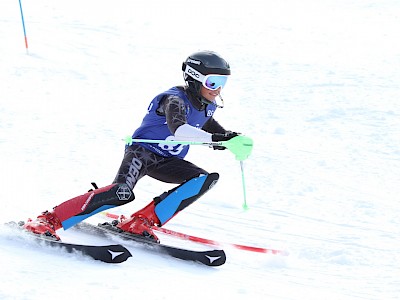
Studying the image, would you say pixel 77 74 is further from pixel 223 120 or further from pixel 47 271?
pixel 47 271

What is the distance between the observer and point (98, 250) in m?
4.75

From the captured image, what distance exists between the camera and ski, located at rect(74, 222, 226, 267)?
5.08 m

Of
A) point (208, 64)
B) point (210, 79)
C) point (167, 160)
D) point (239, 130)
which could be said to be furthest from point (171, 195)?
point (239, 130)

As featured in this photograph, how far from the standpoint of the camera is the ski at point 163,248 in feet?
16.7

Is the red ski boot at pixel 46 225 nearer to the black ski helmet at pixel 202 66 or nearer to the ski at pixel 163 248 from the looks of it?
the ski at pixel 163 248

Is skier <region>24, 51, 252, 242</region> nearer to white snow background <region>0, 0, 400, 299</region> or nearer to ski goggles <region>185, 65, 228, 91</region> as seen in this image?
ski goggles <region>185, 65, 228, 91</region>

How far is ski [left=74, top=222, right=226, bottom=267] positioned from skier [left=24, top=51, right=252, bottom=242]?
0.22ft

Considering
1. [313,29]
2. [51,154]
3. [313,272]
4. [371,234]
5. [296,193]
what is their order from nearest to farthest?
1. [313,272]
2. [371,234]
3. [296,193]
4. [51,154]
5. [313,29]

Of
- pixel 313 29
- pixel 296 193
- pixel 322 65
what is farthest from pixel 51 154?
pixel 313 29

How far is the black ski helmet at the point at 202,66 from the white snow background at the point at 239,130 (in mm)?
1424

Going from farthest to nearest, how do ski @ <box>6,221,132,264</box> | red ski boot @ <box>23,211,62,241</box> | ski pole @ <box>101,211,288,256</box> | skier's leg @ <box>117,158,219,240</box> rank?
1. ski pole @ <box>101,211,288,256</box>
2. skier's leg @ <box>117,158,219,240</box>
3. red ski boot @ <box>23,211,62,241</box>
4. ski @ <box>6,221,132,264</box>

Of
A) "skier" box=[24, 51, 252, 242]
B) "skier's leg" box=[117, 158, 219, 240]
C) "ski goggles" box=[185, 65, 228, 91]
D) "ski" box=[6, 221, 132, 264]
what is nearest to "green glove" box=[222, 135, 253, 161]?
"skier" box=[24, 51, 252, 242]

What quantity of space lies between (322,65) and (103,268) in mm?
8495

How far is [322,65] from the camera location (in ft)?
40.0
